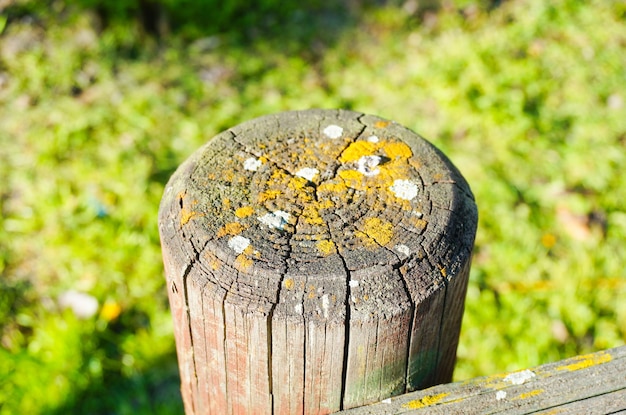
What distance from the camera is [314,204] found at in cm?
129

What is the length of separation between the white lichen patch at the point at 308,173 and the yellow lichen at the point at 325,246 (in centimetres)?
20

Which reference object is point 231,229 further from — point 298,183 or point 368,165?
point 368,165

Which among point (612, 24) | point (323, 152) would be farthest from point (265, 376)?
point (612, 24)

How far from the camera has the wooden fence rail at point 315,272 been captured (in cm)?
115

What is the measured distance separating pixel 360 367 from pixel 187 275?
1.33ft

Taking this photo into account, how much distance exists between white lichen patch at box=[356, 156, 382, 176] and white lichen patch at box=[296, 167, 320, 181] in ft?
0.34

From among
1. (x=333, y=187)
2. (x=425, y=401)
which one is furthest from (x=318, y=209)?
(x=425, y=401)

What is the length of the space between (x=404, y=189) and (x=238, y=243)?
40cm

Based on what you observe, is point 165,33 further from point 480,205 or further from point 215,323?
point 215,323

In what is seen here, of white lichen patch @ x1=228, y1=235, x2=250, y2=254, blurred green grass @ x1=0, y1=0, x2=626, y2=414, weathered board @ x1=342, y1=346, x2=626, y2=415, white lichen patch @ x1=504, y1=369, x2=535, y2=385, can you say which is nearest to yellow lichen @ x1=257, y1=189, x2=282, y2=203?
white lichen patch @ x1=228, y1=235, x2=250, y2=254

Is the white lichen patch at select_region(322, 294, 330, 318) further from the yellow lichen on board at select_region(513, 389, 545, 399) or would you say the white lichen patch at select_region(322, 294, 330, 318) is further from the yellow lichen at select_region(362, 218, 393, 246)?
the yellow lichen on board at select_region(513, 389, 545, 399)

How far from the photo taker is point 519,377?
1232mm

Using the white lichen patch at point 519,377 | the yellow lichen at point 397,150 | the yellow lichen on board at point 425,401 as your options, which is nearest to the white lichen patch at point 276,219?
the yellow lichen at point 397,150

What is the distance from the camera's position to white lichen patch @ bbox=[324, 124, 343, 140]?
1.51 meters
